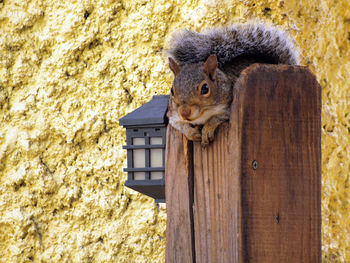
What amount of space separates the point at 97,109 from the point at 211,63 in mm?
1304

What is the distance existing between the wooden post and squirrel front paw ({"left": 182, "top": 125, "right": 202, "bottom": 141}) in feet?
0.18

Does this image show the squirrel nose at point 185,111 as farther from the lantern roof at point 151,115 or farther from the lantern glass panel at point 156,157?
the lantern glass panel at point 156,157

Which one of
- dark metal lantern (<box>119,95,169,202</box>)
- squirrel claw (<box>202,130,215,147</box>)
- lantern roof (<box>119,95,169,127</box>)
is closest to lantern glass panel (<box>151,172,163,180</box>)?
dark metal lantern (<box>119,95,169,202</box>)

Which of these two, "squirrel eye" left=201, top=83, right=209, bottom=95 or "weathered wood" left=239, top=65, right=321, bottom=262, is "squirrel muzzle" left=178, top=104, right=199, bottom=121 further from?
"weathered wood" left=239, top=65, right=321, bottom=262

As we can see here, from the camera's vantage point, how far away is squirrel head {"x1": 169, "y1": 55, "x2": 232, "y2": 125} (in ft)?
2.99

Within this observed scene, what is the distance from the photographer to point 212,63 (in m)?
0.94

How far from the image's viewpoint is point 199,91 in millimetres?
966

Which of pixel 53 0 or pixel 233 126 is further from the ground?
pixel 53 0

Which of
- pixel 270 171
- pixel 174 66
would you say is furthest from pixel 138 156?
pixel 270 171

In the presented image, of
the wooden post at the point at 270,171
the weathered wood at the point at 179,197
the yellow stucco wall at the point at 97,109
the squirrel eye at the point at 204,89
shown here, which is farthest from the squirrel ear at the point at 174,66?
the yellow stucco wall at the point at 97,109

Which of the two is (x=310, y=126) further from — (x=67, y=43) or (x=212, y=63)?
(x=67, y=43)

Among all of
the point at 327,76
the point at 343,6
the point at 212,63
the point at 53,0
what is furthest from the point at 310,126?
the point at 53,0

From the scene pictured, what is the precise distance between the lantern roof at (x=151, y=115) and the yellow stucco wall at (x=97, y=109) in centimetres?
92

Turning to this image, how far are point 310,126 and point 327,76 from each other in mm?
1427
